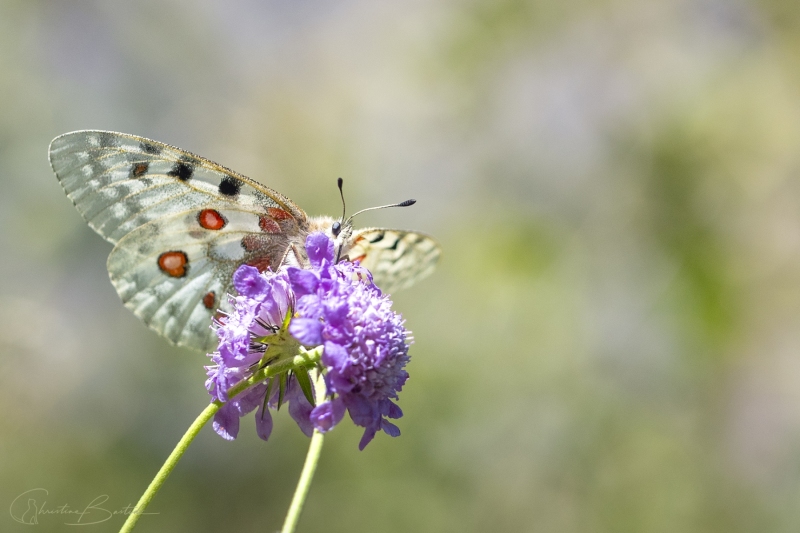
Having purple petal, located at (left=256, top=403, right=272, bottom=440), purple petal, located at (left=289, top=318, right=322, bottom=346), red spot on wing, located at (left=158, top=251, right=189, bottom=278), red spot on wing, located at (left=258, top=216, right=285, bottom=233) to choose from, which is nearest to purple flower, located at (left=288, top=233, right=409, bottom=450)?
purple petal, located at (left=289, top=318, right=322, bottom=346)

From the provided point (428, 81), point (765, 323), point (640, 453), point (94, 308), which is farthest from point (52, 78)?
point (765, 323)

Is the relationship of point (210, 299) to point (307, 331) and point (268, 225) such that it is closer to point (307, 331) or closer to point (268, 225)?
point (268, 225)

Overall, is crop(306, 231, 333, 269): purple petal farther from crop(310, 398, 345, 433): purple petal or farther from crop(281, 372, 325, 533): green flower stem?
crop(281, 372, 325, 533): green flower stem

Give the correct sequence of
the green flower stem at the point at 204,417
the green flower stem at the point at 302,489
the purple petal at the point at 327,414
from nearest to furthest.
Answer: the green flower stem at the point at 302,489 < the green flower stem at the point at 204,417 < the purple petal at the point at 327,414

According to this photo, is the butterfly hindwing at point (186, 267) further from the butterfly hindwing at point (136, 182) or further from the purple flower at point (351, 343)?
the purple flower at point (351, 343)

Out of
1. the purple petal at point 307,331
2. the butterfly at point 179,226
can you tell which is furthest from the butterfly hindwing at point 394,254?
the purple petal at point 307,331

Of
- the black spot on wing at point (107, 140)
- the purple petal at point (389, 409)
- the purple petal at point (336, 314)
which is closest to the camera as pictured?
the purple petal at point (336, 314)

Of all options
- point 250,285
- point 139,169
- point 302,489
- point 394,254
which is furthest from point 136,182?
point 302,489
